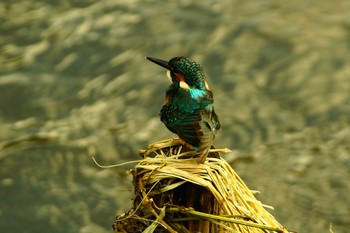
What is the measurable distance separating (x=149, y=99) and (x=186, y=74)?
4636 millimetres

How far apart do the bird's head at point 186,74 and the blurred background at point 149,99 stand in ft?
12.6

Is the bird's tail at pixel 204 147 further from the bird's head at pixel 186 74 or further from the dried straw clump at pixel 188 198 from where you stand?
the bird's head at pixel 186 74

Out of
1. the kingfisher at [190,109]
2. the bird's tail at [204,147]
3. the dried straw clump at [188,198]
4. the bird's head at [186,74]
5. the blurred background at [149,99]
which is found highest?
the blurred background at [149,99]

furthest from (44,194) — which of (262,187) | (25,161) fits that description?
(262,187)

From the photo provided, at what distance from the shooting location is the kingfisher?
4285 mm

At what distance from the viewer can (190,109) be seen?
4492mm

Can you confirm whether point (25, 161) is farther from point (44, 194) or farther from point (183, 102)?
point (183, 102)

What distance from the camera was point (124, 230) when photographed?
445cm

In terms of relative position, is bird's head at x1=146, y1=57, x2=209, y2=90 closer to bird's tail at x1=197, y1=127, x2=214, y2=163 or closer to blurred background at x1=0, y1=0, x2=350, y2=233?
bird's tail at x1=197, y1=127, x2=214, y2=163

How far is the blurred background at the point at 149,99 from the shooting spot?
8727 mm

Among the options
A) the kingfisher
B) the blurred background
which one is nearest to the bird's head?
the kingfisher

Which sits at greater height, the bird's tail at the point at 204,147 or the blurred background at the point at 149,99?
the blurred background at the point at 149,99

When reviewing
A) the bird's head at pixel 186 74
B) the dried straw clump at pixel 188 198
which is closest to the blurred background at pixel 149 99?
the bird's head at pixel 186 74

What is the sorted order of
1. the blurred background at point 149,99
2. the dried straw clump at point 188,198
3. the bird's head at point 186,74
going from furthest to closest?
the blurred background at point 149,99 < the bird's head at point 186,74 < the dried straw clump at point 188,198
